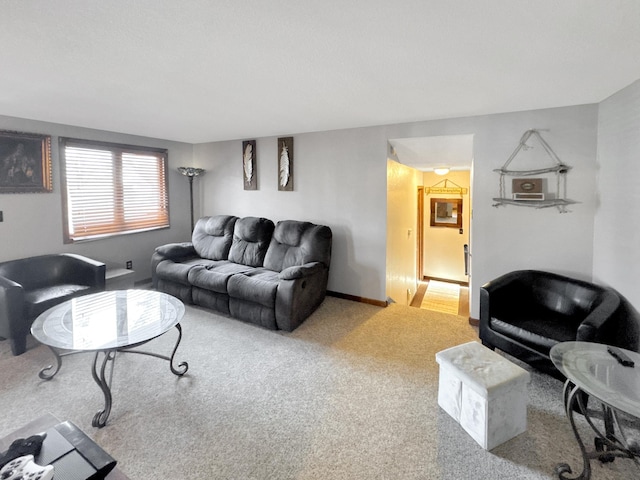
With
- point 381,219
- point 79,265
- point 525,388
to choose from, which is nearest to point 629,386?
point 525,388

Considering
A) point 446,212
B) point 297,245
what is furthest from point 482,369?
point 446,212

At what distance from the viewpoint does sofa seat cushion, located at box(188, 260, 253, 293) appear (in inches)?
143

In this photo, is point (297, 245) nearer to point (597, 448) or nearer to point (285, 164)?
point (285, 164)

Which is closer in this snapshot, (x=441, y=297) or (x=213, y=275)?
(x=213, y=275)

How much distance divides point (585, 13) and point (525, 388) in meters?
1.99

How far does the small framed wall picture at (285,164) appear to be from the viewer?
4.53 metres

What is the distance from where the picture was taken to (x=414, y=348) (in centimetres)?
303

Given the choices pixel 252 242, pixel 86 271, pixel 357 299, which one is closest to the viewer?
pixel 86 271

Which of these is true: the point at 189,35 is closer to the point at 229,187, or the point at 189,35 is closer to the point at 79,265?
the point at 79,265

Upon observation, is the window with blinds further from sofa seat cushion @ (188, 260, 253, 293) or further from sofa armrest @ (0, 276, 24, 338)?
sofa seat cushion @ (188, 260, 253, 293)

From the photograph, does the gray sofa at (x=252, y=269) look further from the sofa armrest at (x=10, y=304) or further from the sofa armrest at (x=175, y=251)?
the sofa armrest at (x=10, y=304)

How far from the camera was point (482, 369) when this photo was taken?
1.99 m

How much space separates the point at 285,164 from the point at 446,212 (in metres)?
4.21

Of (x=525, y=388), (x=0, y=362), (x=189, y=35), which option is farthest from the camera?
(x=0, y=362)
